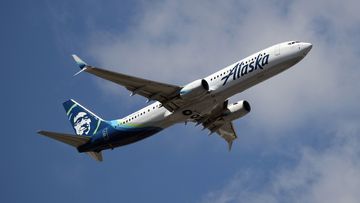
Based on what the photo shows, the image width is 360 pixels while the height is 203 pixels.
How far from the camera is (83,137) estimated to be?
67.6m

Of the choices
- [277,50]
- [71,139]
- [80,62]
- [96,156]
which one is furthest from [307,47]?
[71,139]

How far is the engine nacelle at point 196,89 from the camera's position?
61.2 metres

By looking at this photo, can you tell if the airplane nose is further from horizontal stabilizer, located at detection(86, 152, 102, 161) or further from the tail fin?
horizontal stabilizer, located at detection(86, 152, 102, 161)

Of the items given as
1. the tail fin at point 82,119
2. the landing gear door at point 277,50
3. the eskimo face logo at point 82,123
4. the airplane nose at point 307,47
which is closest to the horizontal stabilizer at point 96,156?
the tail fin at point 82,119

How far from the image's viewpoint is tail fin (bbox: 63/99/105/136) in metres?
70.7

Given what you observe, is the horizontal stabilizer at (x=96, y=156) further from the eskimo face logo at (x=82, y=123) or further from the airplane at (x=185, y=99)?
the eskimo face logo at (x=82, y=123)

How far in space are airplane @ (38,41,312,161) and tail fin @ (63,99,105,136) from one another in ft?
1.02

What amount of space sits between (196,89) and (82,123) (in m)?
16.3

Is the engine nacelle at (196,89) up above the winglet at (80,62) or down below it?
below

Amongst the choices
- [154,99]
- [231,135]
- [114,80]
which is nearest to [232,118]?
[231,135]

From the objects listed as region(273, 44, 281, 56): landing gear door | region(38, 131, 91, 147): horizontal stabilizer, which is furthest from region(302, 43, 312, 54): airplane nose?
region(38, 131, 91, 147): horizontal stabilizer

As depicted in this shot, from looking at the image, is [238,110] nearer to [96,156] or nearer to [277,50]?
[277,50]

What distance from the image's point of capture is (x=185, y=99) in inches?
2454

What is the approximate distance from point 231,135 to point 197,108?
12.0 metres
